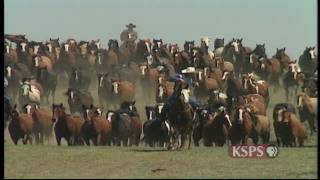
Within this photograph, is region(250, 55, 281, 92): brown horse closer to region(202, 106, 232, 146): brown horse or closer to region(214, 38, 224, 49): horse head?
region(214, 38, 224, 49): horse head

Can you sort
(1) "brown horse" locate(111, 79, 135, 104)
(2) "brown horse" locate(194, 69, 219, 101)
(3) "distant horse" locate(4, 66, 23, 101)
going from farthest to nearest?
(2) "brown horse" locate(194, 69, 219, 101) < (1) "brown horse" locate(111, 79, 135, 104) < (3) "distant horse" locate(4, 66, 23, 101)

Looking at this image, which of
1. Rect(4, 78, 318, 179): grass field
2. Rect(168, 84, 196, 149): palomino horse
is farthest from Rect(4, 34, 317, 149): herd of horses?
Rect(4, 78, 318, 179): grass field

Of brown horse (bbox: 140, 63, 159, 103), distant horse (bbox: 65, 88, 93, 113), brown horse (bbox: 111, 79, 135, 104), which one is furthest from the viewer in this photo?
brown horse (bbox: 140, 63, 159, 103)

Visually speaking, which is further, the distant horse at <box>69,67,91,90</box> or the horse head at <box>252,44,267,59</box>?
the horse head at <box>252,44,267,59</box>

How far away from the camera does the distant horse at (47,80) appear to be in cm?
2556

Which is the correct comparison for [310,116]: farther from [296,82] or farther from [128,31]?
[128,31]

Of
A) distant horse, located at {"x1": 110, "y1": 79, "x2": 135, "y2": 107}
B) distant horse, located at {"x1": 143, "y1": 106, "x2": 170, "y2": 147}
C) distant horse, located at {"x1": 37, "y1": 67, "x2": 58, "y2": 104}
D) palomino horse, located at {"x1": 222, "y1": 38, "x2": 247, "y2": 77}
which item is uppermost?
palomino horse, located at {"x1": 222, "y1": 38, "x2": 247, "y2": 77}

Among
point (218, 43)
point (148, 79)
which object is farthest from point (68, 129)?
point (218, 43)

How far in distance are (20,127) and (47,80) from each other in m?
7.65

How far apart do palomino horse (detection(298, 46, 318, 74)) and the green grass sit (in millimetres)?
13086

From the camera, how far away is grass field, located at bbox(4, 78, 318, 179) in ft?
39.4

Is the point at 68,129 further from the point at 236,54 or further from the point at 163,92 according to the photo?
the point at 236,54

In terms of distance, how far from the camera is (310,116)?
20.6 m

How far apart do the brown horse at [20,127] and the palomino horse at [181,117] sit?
4509 mm
